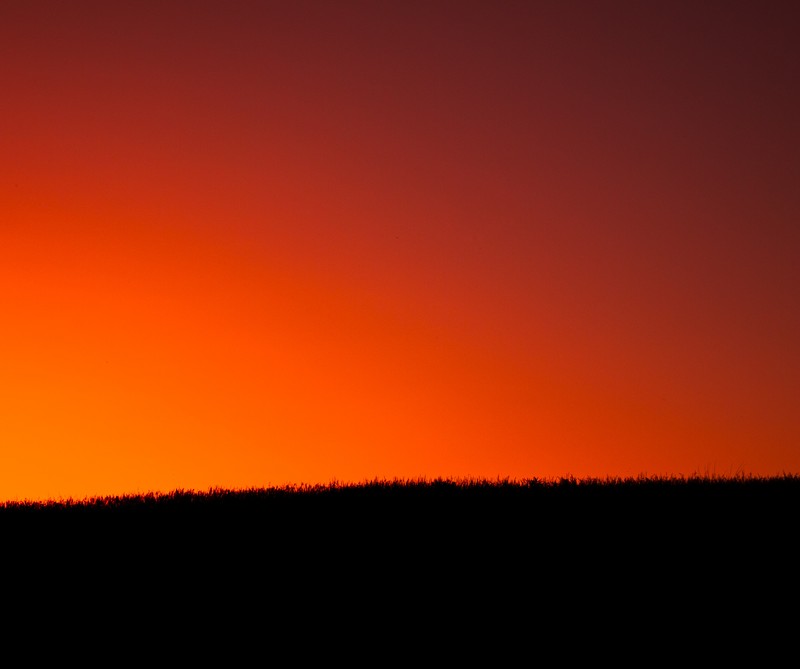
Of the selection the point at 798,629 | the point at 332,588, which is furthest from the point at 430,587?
the point at 798,629

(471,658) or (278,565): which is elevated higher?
(278,565)

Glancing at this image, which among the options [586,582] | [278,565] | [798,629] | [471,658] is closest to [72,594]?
[278,565]

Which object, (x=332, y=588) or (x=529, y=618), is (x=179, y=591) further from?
(x=529, y=618)

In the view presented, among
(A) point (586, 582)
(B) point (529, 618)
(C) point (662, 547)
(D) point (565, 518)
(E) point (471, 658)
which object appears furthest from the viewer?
(D) point (565, 518)

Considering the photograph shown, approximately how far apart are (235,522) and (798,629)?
589cm

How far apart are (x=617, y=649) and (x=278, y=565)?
3.42m

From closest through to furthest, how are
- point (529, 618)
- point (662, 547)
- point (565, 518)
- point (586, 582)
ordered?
point (529, 618), point (586, 582), point (662, 547), point (565, 518)

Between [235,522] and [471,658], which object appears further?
[235,522]

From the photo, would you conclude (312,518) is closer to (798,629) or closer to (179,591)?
(179,591)

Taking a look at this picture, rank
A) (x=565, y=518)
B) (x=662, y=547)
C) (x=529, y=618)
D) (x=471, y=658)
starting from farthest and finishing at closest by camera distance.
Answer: (x=565, y=518) → (x=662, y=547) → (x=529, y=618) → (x=471, y=658)

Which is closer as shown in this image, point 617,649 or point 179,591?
point 617,649

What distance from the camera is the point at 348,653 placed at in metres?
7.61

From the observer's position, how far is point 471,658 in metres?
7.46

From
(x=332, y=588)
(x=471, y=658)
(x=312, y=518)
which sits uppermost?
(x=312, y=518)
